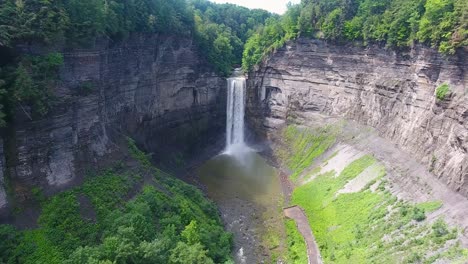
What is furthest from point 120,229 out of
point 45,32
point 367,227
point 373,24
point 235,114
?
point 373,24

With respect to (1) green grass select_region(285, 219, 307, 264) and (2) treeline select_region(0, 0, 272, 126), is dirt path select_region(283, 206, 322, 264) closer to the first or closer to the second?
(1) green grass select_region(285, 219, 307, 264)

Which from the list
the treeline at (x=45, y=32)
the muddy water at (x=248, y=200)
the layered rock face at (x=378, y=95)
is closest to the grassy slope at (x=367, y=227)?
the muddy water at (x=248, y=200)

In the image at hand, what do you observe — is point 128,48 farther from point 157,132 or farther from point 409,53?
point 409,53

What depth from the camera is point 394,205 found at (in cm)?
3175

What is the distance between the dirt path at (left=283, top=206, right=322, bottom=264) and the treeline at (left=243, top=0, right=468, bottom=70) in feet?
64.9

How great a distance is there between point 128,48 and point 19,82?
17562 millimetres

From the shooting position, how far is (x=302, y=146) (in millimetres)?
51875

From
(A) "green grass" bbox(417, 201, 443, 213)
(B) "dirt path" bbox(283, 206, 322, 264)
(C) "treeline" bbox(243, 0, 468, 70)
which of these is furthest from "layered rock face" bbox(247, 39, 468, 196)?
(B) "dirt path" bbox(283, 206, 322, 264)

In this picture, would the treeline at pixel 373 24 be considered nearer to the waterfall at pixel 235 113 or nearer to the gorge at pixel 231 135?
the gorge at pixel 231 135

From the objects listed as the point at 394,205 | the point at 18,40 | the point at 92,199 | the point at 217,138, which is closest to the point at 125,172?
the point at 92,199

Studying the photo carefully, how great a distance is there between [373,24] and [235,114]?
23.5 metres

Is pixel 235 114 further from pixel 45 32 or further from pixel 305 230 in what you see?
pixel 45 32

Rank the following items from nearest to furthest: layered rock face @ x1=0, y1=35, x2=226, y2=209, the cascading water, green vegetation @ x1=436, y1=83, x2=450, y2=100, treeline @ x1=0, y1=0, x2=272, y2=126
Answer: treeline @ x1=0, y1=0, x2=272, y2=126
layered rock face @ x1=0, y1=35, x2=226, y2=209
green vegetation @ x1=436, y1=83, x2=450, y2=100
the cascading water

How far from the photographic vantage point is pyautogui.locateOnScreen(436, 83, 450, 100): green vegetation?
32.9 m
